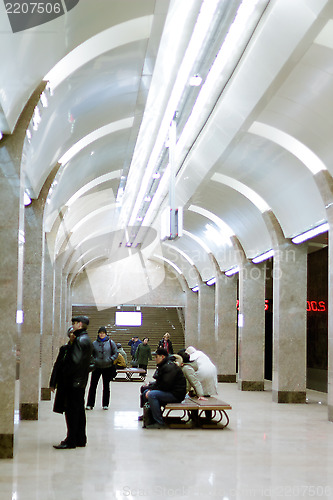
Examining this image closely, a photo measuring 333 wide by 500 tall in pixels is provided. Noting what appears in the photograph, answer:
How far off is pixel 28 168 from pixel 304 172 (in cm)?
538

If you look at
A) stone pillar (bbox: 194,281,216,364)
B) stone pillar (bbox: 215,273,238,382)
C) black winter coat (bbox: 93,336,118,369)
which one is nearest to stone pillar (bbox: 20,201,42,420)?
black winter coat (bbox: 93,336,118,369)

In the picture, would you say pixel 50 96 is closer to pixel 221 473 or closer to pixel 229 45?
pixel 229 45

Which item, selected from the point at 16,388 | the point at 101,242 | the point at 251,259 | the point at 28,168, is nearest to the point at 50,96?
the point at 28,168

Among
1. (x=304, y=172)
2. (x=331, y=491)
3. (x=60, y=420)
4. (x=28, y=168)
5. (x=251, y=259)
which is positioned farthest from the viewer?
(x=251, y=259)

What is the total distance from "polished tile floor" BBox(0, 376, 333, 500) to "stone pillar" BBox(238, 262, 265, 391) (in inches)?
268

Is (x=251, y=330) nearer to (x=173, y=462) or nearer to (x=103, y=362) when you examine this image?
(x=103, y=362)

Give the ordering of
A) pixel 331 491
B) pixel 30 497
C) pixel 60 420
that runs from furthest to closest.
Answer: pixel 60 420 < pixel 331 491 < pixel 30 497

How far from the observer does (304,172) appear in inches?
525

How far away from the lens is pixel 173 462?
860 cm

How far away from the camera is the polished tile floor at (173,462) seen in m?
7.02

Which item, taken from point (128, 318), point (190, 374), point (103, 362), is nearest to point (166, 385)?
point (190, 374)

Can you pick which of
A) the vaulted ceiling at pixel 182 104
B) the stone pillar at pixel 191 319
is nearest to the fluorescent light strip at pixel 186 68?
the vaulted ceiling at pixel 182 104

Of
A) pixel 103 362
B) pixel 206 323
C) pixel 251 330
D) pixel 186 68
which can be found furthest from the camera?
pixel 206 323

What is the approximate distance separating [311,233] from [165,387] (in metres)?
5.66
